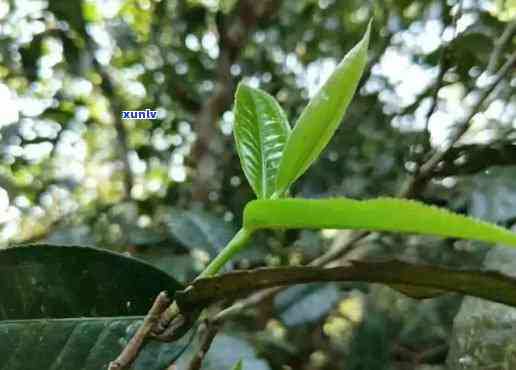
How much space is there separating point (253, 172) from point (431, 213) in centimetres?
12

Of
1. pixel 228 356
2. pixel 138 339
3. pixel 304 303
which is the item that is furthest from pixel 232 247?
pixel 304 303

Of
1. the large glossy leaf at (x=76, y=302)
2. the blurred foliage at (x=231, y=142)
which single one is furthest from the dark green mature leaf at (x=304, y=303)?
the large glossy leaf at (x=76, y=302)

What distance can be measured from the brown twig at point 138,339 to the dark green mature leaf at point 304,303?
19.0 inches

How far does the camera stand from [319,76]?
1171 millimetres

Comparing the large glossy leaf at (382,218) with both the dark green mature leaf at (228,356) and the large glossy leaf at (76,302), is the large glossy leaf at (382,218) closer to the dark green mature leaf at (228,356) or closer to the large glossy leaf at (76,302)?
the large glossy leaf at (76,302)

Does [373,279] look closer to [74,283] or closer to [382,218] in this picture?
[382,218]

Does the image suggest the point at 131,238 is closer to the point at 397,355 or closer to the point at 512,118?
the point at 397,355

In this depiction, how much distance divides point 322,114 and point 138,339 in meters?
0.13

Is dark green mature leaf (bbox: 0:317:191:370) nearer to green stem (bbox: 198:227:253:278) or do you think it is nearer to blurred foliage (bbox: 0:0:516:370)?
green stem (bbox: 198:227:253:278)

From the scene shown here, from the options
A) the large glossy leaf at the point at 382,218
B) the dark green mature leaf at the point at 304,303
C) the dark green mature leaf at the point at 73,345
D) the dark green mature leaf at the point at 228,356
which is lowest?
the dark green mature leaf at the point at 304,303

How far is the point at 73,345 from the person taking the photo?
343 millimetres

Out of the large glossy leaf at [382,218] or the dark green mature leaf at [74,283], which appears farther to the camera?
the dark green mature leaf at [74,283]

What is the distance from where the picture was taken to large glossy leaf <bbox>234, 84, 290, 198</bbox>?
1.11ft

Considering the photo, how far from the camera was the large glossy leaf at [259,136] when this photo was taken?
0.34 m
